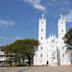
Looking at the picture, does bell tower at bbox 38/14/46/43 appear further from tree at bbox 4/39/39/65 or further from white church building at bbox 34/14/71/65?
tree at bbox 4/39/39/65

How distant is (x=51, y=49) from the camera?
105 m

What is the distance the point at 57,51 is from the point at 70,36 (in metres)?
20.9

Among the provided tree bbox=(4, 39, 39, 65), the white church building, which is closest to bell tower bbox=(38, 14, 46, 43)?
the white church building

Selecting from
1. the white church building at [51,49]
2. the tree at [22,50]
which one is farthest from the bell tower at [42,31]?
the tree at [22,50]

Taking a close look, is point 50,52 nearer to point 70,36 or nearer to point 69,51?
point 69,51

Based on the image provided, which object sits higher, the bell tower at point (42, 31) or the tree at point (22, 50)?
the bell tower at point (42, 31)

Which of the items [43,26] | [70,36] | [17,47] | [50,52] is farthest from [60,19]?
[17,47]

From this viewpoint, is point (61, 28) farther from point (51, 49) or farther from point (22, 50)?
point (22, 50)

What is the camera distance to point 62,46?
105 meters

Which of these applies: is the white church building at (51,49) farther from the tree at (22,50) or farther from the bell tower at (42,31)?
the tree at (22,50)

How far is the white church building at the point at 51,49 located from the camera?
104 m

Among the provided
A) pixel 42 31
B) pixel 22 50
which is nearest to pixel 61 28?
pixel 42 31

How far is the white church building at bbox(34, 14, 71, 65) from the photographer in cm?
10350

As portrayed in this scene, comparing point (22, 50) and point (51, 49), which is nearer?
point (22, 50)
